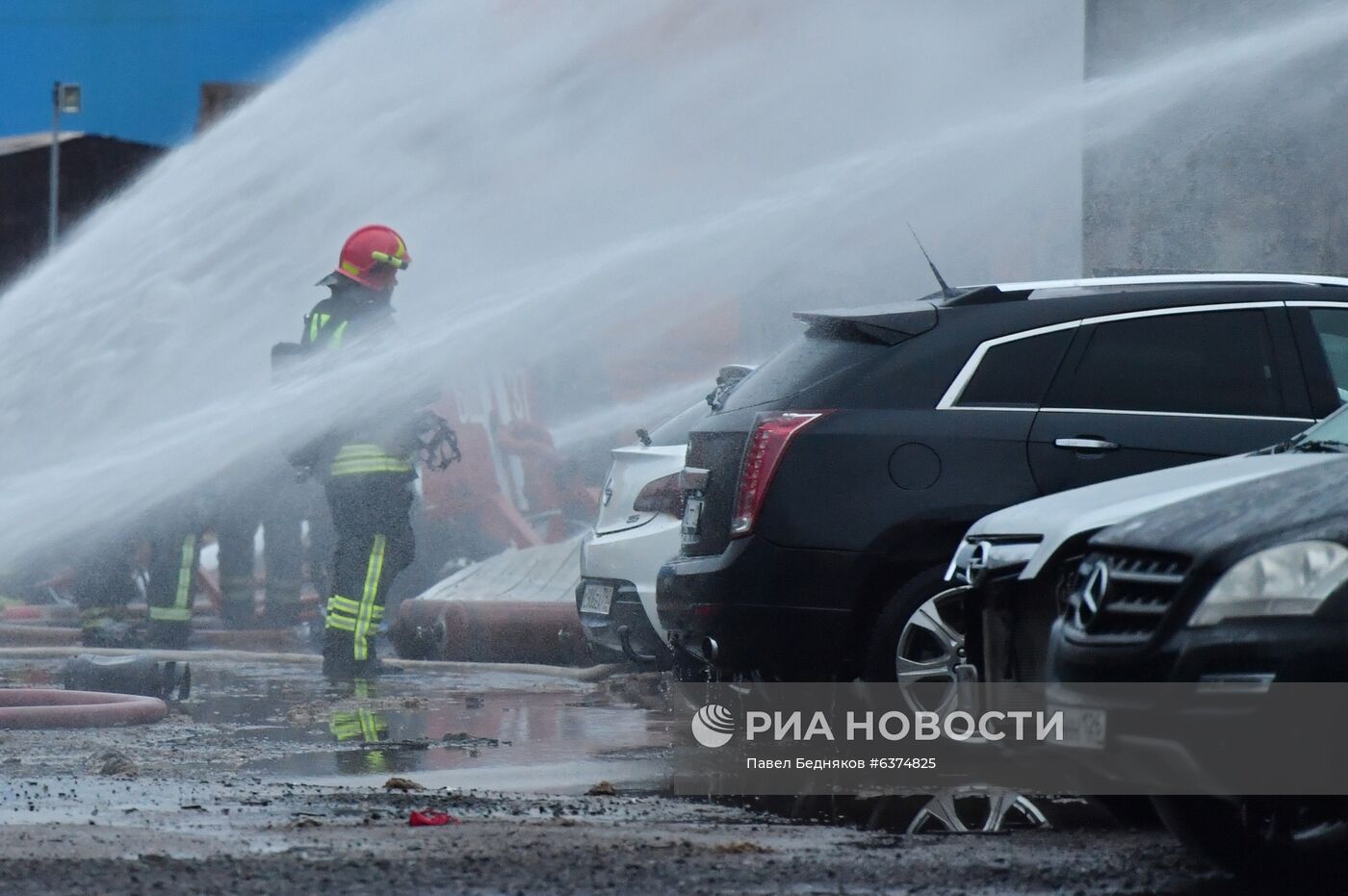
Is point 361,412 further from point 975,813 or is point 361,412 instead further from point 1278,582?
point 1278,582

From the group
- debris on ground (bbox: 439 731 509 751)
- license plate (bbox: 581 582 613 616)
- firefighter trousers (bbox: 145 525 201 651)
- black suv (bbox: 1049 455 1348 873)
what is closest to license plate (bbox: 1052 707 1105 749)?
black suv (bbox: 1049 455 1348 873)

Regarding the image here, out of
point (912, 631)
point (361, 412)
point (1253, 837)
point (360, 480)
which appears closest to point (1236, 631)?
point (1253, 837)

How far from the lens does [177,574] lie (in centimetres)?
1227

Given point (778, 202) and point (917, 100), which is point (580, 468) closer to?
point (778, 202)

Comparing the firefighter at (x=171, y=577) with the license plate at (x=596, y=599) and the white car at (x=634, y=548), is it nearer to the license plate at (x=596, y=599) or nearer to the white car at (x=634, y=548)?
the white car at (x=634, y=548)

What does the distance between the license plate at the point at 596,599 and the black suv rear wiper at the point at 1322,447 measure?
3.68m

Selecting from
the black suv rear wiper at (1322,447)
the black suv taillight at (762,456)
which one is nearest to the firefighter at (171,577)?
the black suv taillight at (762,456)

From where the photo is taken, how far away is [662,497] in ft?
28.0

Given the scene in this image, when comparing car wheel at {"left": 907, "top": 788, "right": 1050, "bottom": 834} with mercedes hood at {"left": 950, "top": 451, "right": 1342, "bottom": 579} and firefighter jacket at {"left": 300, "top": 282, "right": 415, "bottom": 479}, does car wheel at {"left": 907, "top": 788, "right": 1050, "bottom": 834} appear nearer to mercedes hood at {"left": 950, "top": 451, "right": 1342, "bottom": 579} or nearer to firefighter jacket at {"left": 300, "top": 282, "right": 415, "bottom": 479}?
mercedes hood at {"left": 950, "top": 451, "right": 1342, "bottom": 579}

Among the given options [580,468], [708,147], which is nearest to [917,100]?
[708,147]

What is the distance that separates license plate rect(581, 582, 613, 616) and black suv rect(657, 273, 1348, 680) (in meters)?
1.60

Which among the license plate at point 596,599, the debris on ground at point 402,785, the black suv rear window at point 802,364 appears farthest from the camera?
the license plate at point 596,599

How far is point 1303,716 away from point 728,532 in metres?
2.90

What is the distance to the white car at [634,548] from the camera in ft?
27.5
